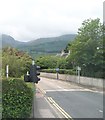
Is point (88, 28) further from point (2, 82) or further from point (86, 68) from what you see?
point (2, 82)

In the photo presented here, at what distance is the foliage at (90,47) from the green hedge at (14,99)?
44.0 metres

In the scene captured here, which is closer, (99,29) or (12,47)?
(12,47)

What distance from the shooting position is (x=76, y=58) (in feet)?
209

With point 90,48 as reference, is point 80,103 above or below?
below

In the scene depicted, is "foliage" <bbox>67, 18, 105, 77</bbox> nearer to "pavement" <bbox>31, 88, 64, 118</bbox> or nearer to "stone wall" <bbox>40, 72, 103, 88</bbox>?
"stone wall" <bbox>40, 72, 103, 88</bbox>

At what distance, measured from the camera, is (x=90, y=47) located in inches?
2425

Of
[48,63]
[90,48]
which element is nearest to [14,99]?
[90,48]

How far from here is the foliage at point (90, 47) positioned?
60.5 meters

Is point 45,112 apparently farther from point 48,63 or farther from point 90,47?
point 48,63

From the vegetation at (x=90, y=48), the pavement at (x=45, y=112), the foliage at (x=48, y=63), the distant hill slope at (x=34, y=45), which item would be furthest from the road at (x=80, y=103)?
the foliage at (x=48, y=63)

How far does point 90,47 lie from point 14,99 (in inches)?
1831

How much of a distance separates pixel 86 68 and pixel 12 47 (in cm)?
2703

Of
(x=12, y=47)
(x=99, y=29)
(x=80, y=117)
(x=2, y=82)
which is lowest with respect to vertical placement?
(x=80, y=117)

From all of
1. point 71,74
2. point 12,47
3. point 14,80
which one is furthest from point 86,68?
point 14,80
